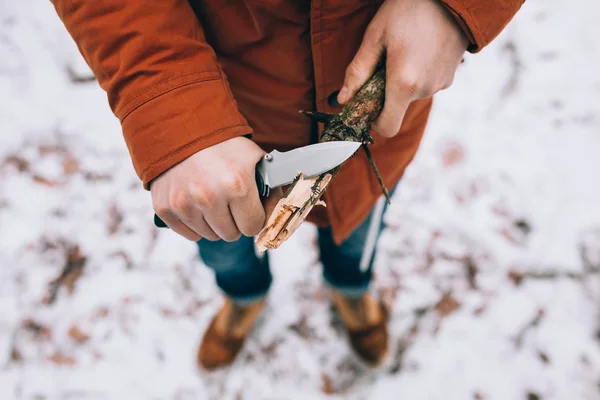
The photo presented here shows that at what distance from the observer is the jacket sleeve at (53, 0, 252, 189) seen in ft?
2.21

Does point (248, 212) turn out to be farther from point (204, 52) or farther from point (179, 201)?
point (204, 52)

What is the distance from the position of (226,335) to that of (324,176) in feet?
4.11

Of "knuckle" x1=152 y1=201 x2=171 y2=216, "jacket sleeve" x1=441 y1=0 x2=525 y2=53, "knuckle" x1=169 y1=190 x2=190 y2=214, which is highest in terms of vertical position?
"jacket sleeve" x1=441 y1=0 x2=525 y2=53

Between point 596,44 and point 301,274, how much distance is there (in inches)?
93.9

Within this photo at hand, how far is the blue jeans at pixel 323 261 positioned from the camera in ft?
4.18

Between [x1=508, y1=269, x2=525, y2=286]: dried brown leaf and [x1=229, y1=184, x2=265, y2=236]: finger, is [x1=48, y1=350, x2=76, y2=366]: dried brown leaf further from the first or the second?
[x1=508, y1=269, x2=525, y2=286]: dried brown leaf

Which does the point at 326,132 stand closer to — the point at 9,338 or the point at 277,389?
the point at 277,389

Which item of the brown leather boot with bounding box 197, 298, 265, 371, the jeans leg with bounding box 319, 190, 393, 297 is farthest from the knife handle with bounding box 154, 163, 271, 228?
the brown leather boot with bounding box 197, 298, 265, 371

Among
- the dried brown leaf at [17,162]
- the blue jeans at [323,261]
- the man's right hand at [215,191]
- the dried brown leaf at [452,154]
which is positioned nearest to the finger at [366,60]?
the man's right hand at [215,191]

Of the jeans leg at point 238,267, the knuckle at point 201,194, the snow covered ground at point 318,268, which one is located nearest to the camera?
the knuckle at point 201,194

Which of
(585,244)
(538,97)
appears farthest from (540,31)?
(585,244)

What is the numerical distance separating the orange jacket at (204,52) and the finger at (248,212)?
0.12 metres

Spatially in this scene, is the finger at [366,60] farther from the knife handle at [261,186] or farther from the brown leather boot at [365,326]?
the brown leather boot at [365,326]

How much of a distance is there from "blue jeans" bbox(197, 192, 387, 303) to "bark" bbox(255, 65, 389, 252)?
19.6 inches
